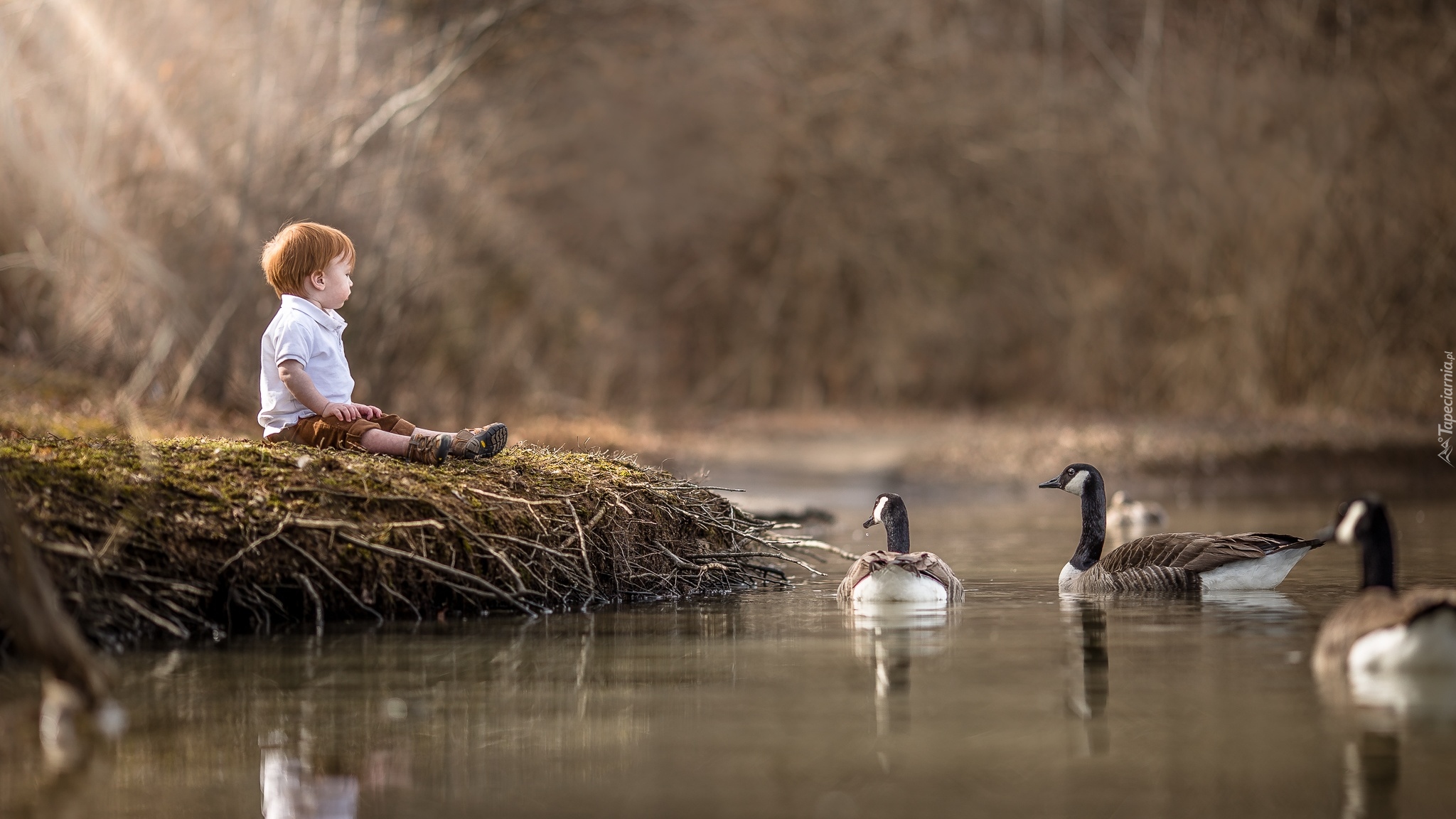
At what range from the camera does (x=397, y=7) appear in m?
17.5

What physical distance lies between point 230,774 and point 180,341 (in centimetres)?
1042

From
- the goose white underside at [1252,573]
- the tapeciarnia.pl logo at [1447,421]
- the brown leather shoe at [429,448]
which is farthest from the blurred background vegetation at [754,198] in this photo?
the goose white underside at [1252,573]

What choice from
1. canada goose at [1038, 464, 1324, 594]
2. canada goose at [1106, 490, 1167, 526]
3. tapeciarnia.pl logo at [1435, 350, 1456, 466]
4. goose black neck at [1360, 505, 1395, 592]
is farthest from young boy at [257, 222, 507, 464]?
tapeciarnia.pl logo at [1435, 350, 1456, 466]

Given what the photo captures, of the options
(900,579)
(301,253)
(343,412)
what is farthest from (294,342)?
(900,579)

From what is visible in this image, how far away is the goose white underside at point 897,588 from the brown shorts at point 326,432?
255 centimetres

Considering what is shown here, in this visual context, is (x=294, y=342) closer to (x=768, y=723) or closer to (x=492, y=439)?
(x=492, y=439)

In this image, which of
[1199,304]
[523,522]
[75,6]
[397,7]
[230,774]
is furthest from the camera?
[1199,304]

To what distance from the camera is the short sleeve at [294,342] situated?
8.27m

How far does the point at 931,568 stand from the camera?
8742mm

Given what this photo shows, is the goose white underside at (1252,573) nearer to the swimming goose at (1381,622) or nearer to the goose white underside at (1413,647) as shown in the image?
the swimming goose at (1381,622)

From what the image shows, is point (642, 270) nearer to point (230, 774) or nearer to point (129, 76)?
point (129, 76)

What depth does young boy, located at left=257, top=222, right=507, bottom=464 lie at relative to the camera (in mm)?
8406

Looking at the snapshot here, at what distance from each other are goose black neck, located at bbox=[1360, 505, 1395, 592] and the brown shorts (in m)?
4.71

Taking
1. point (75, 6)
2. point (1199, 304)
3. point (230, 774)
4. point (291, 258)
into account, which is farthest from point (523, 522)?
point (1199, 304)
